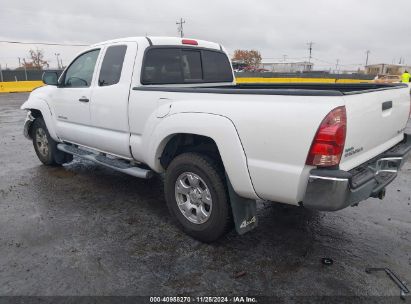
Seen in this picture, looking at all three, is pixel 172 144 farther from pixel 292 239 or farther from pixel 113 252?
pixel 292 239

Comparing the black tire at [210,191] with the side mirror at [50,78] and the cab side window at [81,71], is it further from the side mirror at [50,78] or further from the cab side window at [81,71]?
the side mirror at [50,78]

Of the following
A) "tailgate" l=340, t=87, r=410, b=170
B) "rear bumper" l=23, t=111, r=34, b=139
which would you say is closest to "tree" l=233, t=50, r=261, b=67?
→ "rear bumper" l=23, t=111, r=34, b=139

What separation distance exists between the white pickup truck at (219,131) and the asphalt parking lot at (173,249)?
14.3 inches

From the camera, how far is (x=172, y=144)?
356 centimetres

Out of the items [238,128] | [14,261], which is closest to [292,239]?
[238,128]

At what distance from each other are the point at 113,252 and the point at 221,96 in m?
1.75

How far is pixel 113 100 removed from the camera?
157 inches

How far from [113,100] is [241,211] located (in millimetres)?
2029

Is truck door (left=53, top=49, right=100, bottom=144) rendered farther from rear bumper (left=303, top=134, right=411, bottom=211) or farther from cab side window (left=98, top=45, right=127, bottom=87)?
rear bumper (left=303, top=134, right=411, bottom=211)

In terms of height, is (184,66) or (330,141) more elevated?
(184,66)

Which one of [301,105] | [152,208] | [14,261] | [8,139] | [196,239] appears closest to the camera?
[301,105]

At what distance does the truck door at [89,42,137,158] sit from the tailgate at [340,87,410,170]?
2.37 meters

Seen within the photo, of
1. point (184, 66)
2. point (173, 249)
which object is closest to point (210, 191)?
point (173, 249)

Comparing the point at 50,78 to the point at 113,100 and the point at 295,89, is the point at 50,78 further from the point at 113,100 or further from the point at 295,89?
the point at 295,89
